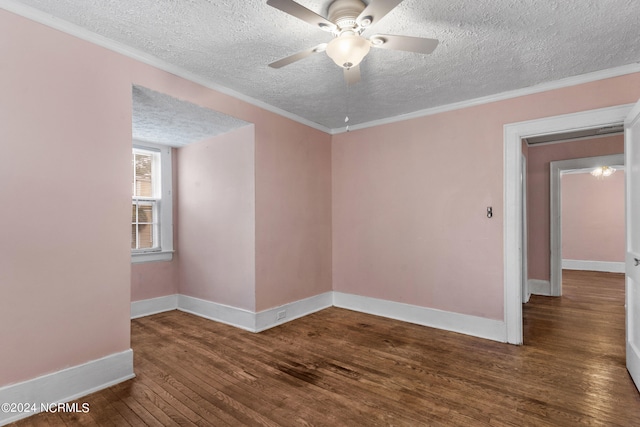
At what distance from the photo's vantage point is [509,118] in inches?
130

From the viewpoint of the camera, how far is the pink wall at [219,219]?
12.0ft

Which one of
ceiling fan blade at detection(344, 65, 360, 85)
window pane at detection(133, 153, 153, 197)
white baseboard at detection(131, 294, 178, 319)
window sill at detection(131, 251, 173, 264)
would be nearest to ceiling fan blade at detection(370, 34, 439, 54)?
ceiling fan blade at detection(344, 65, 360, 85)

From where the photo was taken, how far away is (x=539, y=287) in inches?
209

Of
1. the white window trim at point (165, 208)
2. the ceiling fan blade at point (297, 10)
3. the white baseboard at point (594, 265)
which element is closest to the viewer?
the ceiling fan blade at point (297, 10)

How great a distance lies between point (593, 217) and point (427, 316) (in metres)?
6.73

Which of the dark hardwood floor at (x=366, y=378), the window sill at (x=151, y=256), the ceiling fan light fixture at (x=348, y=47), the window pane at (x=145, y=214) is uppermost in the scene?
the ceiling fan light fixture at (x=348, y=47)

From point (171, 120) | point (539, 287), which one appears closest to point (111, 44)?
point (171, 120)

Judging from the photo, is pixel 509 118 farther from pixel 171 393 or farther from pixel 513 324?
pixel 171 393

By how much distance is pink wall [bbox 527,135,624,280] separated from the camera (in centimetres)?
516

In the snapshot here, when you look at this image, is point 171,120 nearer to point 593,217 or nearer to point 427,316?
point 427,316

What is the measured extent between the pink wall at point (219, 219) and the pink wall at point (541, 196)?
4.73 m

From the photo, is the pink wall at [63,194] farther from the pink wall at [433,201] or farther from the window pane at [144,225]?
the pink wall at [433,201]

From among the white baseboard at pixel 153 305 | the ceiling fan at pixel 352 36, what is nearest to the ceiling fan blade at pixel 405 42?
the ceiling fan at pixel 352 36

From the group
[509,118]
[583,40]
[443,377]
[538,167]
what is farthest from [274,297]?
[538,167]
